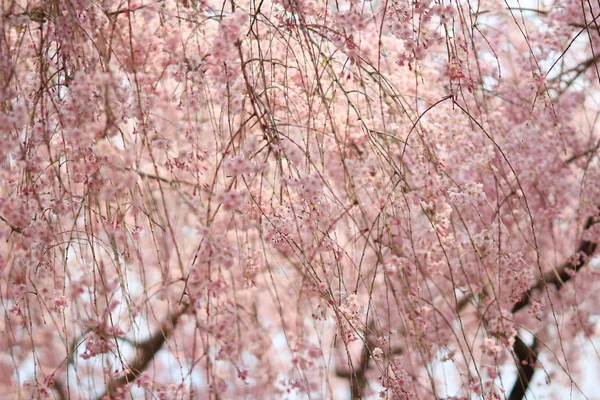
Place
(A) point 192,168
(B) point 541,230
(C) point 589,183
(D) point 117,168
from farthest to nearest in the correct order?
(B) point 541,230, (C) point 589,183, (A) point 192,168, (D) point 117,168

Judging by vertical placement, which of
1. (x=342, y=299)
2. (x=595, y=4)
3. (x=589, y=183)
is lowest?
(x=342, y=299)

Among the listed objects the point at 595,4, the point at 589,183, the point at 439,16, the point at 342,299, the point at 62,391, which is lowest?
the point at 342,299

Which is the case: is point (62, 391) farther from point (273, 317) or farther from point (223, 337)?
point (223, 337)

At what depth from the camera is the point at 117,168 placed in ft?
4.70

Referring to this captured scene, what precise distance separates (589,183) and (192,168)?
7.13 ft

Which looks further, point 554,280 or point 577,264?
point 554,280

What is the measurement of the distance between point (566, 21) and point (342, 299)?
2.31 meters

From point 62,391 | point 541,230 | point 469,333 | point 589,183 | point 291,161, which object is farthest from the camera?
point 469,333

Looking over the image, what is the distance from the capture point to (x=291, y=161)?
1.63m

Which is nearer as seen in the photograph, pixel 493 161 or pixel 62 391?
pixel 493 161

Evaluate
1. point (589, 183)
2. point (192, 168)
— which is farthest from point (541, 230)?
point (192, 168)

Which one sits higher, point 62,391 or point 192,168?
point 62,391

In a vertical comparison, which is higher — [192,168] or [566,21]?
[566,21]

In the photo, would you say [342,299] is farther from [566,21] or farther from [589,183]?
[566,21]
